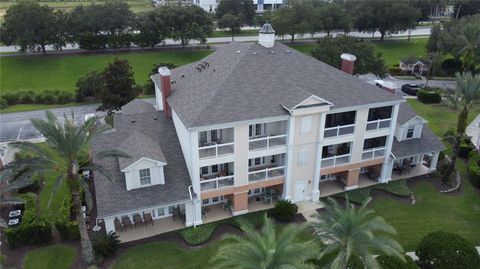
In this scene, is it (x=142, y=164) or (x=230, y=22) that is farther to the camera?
(x=230, y=22)

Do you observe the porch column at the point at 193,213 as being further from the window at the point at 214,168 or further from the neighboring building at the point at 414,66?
the neighboring building at the point at 414,66

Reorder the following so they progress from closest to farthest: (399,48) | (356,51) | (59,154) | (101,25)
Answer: (59,154), (356,51), (101,25), (399,48)

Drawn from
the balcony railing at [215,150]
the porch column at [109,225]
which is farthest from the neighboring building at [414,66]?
the porch column at [109,225]

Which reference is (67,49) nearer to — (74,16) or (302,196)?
(74,16)

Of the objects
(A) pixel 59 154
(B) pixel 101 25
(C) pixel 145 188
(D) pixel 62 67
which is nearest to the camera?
(A) pixel 59 154

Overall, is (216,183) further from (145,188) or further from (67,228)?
(67,228)

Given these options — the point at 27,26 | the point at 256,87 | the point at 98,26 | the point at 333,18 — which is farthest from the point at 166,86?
the point at 333,18

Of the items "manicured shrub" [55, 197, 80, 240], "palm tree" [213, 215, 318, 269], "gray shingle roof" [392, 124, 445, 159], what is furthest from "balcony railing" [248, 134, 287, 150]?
"manicured shrub" [55, 197, 80, 240]

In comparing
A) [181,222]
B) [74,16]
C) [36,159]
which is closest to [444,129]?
[181,222]
